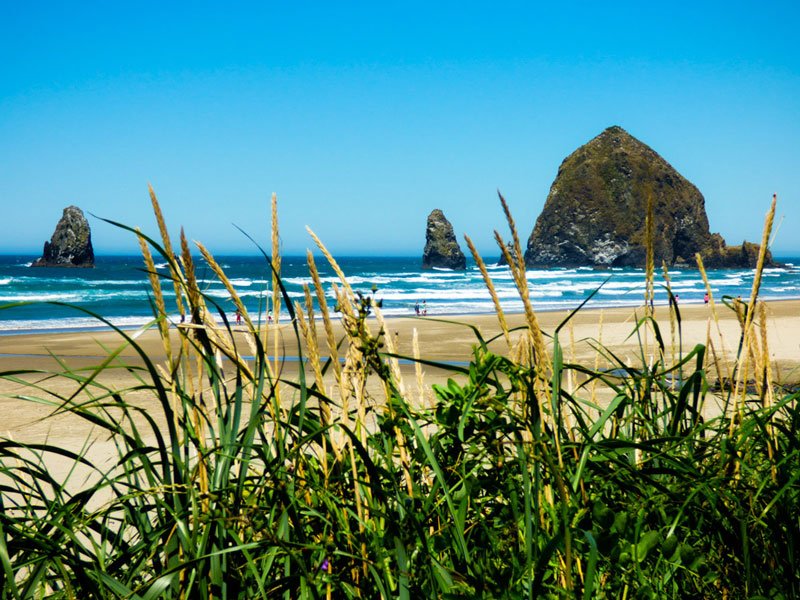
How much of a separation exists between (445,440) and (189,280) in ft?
2.73

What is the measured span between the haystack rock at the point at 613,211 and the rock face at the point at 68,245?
57329mm

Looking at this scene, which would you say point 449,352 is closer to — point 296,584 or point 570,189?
point 296,584

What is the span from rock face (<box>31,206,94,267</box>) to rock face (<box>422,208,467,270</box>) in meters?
42.4

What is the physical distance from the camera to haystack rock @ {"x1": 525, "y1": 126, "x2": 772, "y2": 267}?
100m

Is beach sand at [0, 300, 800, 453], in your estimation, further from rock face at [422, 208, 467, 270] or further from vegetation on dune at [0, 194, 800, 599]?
rock face at [422, 208, 467, 270]

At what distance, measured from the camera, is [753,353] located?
68.3 inches

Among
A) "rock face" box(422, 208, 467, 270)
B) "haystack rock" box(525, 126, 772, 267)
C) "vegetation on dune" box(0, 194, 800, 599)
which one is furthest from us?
"rock face" box(422, 208, 467, 270)

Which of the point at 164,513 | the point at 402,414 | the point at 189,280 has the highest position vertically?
the point at 189,280

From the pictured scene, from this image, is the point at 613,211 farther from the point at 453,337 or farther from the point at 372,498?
the point at 372,498

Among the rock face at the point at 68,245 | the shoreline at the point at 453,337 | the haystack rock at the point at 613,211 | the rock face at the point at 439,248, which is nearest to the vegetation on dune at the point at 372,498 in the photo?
the shoreline at the point at 453,337

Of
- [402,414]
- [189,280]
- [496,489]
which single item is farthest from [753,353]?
[189,280]

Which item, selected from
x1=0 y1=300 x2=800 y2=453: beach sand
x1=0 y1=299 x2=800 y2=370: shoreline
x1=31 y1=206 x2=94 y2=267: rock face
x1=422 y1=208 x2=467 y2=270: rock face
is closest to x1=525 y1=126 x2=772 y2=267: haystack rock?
x1=422 y1=208 x2=467 y2=270: rock face

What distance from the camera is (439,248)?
10250 centimetres

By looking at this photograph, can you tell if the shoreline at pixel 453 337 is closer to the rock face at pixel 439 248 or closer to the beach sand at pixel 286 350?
the beach sand at pixel 286 350
